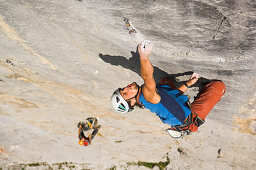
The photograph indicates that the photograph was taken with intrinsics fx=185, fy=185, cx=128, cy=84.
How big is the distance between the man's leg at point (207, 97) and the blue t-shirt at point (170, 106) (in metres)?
0.49

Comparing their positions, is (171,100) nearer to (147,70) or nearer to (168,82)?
(168,82)

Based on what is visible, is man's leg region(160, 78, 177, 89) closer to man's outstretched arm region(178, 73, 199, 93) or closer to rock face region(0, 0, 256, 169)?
rock face region(0, 0, 256, 169)

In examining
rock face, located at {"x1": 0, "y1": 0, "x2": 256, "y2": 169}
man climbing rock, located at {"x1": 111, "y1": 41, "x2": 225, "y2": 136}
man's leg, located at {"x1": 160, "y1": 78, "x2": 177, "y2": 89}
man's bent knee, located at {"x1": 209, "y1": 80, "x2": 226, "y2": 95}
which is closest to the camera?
rock face, located at {"x1": 0, "y1": 0, "x2": 256, "y2": 169}

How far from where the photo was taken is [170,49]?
2.58m

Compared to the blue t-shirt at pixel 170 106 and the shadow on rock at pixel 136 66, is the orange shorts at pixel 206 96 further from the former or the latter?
the blue t-shirt at pixel 170 106

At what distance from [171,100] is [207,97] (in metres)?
0.94

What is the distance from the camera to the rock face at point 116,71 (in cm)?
213

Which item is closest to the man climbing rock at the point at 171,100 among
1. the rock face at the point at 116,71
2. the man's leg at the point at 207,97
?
the man's leg at the point at 207,97

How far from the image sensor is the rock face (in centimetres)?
213

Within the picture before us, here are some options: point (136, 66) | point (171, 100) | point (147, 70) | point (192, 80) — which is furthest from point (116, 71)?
point (147, 70)

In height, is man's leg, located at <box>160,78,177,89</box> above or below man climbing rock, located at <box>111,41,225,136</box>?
above

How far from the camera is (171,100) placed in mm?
2707

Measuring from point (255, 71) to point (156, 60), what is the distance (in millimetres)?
1365

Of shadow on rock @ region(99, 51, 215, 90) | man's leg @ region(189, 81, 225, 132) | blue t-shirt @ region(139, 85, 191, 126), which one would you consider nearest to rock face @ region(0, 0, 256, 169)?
shadow on rock @ region(99, 51, 215, 90)
